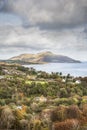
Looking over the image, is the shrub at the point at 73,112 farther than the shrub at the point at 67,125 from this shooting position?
Yes

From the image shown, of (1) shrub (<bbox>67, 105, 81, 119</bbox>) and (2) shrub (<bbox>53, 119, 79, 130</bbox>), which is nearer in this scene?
(2) shrub (<bbox>53, 119, 79, 130</bbox>)

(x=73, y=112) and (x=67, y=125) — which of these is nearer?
(x=67, y=125)

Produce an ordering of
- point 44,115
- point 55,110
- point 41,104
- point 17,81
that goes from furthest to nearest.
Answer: point 17,81
point 41,104
point 55,110
point 44,115

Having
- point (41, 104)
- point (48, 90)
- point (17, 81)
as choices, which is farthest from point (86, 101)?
point (17, 81)

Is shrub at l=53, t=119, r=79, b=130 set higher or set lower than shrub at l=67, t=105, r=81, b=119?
lower

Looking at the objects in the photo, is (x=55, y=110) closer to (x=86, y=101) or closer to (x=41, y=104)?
(x=41, y=104)

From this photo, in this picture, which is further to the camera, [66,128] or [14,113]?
[14,113]

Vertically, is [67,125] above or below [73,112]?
below

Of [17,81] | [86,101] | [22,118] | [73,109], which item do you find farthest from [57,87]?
[22,118]

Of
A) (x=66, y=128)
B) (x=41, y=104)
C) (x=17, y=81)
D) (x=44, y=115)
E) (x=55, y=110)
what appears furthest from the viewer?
(x=17, y=81)

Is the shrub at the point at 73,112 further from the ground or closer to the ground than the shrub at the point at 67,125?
further from the ground
